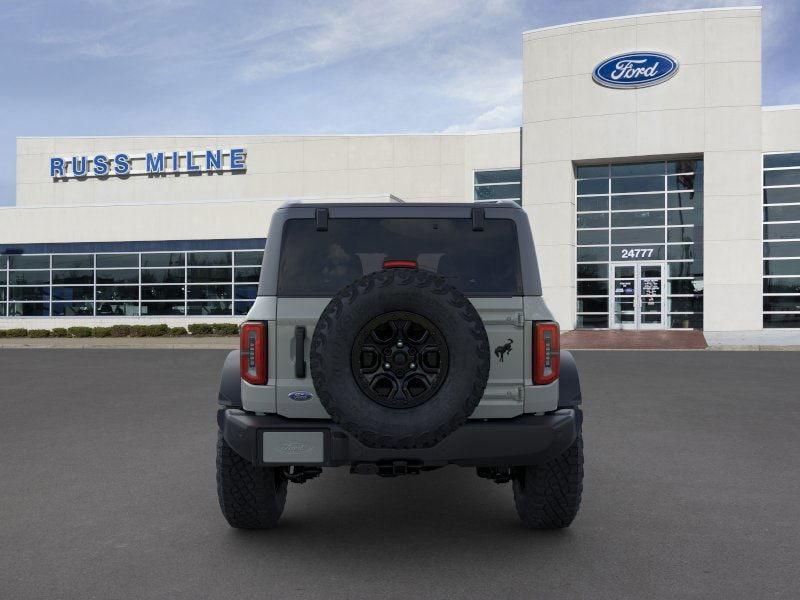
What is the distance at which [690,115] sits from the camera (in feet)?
95.6

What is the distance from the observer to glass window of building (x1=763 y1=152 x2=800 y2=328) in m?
28.9

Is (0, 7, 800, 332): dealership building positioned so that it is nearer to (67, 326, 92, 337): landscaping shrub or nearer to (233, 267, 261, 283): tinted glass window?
(233, 267, 261, 283): tinted glass window

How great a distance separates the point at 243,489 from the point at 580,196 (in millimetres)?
28832

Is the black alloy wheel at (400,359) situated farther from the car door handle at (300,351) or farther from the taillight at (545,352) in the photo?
the taillight at (545,352)

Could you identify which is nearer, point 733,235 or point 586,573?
point 586,573

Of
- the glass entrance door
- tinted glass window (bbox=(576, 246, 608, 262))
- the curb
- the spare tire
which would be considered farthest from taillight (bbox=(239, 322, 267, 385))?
tinted glass window (bbox=(576, 246, 608, 262))

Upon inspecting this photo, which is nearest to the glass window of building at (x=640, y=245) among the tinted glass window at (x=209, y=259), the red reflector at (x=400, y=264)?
the tinted glass window at (x=209, y=259)

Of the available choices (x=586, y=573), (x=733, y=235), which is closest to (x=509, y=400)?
(x=586, y=573)

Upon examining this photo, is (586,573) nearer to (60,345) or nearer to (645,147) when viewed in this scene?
(60,345)

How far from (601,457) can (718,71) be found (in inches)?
1026

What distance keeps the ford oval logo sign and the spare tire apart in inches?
1116

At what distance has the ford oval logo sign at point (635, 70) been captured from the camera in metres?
29.3

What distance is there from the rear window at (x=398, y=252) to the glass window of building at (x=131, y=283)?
29.4 metres

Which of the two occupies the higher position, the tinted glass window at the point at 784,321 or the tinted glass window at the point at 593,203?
the tinted glass window at the point at 593,203
